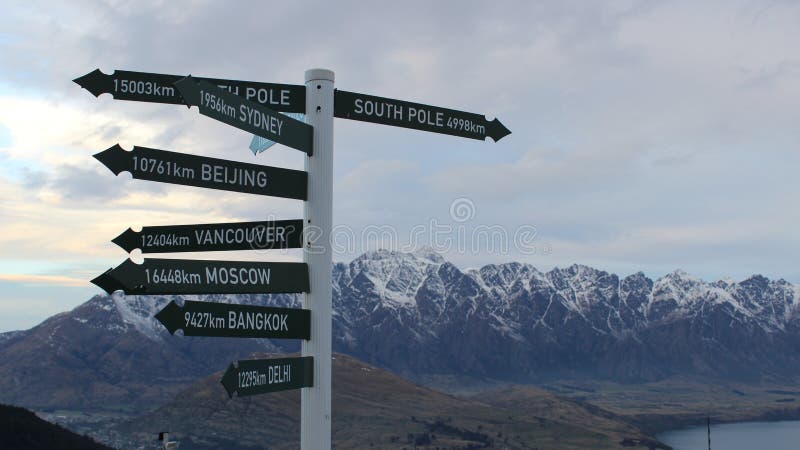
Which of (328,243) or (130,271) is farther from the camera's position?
(328,243)

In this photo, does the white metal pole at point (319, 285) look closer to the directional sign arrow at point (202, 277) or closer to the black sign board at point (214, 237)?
the directional sign arrow at point (202, 277)

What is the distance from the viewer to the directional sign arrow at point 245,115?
11.1m

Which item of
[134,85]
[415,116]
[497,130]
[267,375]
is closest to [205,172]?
[134,85]

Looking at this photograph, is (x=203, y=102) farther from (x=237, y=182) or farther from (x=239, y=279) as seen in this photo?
(x=239, y=279)

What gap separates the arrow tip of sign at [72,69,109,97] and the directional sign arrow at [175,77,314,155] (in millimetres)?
1880

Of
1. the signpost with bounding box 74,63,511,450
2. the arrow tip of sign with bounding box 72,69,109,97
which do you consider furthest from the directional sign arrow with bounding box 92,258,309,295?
the arrow tip of sign with bounding box 72,69,109,97

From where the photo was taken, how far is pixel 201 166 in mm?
11914

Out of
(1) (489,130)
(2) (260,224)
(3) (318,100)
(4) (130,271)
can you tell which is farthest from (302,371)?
(1) (489,130)

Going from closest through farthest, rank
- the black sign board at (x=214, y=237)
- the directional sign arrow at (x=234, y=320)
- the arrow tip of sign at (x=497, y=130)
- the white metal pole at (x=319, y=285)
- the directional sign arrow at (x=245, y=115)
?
the directional sign arrow at (x=234, y=320) < the directional sign arrow at (x=245, y=115) < the black sign board at (x=214, y=237) < the white metal pole at (x=319, y=285) < the arrow tip of sign at (x=497, y=130)

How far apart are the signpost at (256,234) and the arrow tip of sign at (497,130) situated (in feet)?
7.72

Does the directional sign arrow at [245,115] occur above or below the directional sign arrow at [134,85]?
below

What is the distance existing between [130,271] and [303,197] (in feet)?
9.68

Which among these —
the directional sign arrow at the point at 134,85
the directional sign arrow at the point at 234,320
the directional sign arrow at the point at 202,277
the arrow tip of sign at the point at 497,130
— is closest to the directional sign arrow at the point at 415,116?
the arrow tip of sign at the point at 497,130

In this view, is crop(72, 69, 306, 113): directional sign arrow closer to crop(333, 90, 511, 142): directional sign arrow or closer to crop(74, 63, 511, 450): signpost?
crop(74, 63, 511, 450): signpost
